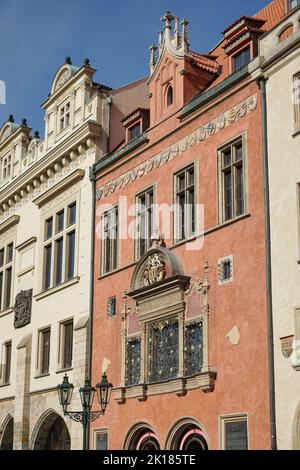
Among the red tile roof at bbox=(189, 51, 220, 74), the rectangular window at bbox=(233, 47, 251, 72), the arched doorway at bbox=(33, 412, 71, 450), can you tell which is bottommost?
the arched doorway at bbox=(33, 412, 71, 450)

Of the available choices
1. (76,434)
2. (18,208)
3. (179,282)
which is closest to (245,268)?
(179,282)

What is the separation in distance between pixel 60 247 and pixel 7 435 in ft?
26.2

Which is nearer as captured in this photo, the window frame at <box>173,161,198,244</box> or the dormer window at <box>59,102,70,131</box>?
the window frame at <box>173,161,198,244</box>

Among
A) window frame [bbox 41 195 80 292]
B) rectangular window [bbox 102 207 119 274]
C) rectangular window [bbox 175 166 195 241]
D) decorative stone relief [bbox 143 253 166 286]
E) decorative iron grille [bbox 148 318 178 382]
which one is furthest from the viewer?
window frame [bbox 41 195 80 292]

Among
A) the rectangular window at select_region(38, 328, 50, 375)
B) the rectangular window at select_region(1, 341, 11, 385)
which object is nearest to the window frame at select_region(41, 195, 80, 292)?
→ the rectangular window at select_region(38, 328, 50, 375)

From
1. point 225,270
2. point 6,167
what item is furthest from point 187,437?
point 6,167

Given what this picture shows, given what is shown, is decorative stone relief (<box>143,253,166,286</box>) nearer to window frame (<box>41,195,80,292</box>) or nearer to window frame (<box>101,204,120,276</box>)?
window frame (<box>101,204,120,276</box>)

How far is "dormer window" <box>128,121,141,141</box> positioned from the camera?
26164 millimetres

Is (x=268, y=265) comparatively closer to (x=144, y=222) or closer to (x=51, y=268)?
(x=144, y=222)

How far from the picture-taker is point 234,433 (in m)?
18.6

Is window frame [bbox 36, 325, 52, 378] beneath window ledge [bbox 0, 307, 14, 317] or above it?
beneath

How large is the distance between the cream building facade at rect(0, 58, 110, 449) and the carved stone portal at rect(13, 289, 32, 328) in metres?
0.04

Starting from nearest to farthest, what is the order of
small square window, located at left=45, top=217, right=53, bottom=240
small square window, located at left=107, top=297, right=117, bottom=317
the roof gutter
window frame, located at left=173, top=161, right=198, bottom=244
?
the roof gutter, window frame, located at left=173, top=161, right=198, bottom=244, small square window, located at left=107, top=297, right=117, bottom=317, small square window, located at left=45, top=217, right=53, bottom=240
